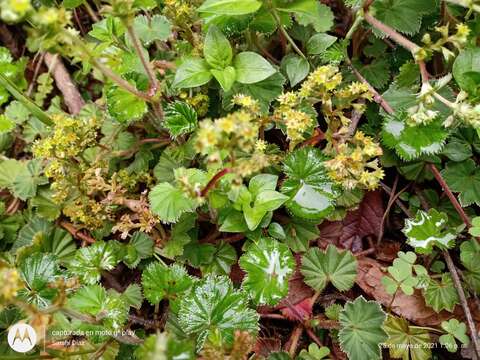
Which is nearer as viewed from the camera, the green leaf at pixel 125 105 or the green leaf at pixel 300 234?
the green leaf at pixel 125 105

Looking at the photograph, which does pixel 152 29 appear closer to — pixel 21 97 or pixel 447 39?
pixel 21 97

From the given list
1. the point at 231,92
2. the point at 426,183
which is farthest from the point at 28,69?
the point at 426,183

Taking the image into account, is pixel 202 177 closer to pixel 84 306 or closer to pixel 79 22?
pixel 84 306

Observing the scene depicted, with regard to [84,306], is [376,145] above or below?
above

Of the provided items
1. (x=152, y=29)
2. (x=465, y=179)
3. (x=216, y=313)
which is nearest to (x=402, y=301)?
(x=465, y=179)

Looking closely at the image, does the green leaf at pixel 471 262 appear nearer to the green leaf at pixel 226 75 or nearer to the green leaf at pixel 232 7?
the green leaf at pixel 226 75

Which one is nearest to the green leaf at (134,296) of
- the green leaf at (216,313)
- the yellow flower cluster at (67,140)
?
the green leaf at (216,313)
